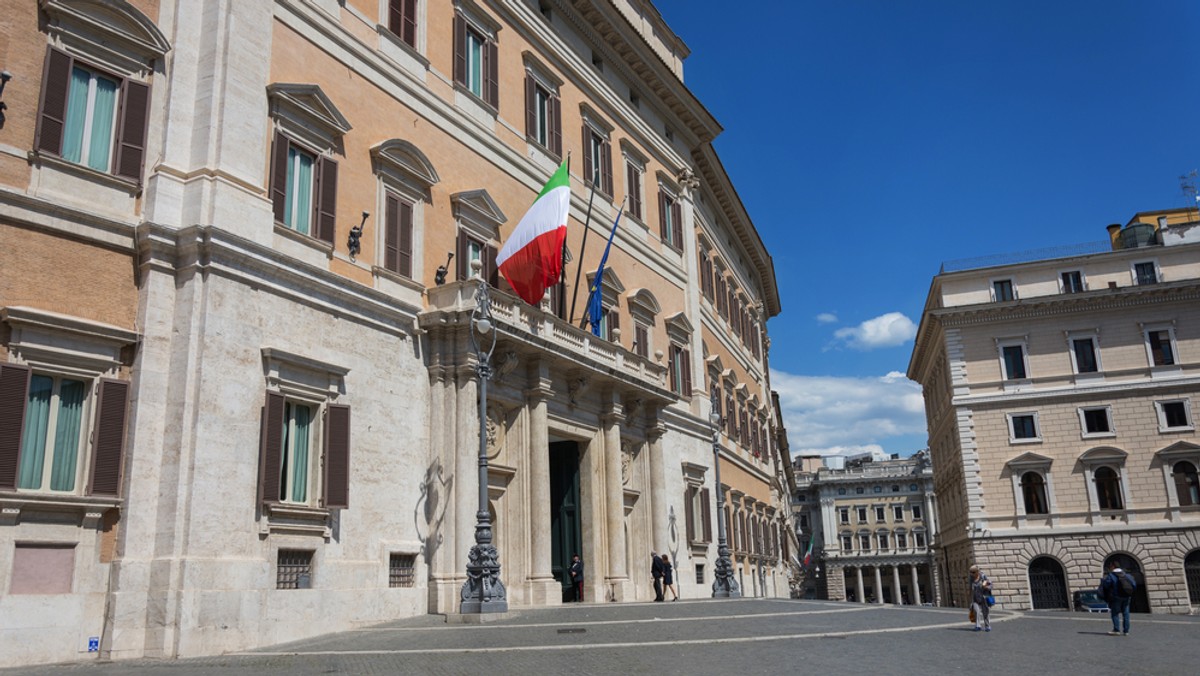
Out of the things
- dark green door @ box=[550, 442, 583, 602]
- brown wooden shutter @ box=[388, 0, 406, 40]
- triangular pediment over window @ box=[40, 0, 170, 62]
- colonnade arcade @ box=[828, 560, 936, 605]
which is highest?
brown wooden shutter @ box=[388, 0, 406, 40]

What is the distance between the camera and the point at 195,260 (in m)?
14.4

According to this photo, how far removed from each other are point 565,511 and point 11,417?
14.4 meters

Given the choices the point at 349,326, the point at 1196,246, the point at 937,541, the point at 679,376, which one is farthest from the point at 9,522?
the point at 937,541

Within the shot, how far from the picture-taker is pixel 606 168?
29391 mm

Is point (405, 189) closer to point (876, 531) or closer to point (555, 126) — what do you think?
point (555, 126)

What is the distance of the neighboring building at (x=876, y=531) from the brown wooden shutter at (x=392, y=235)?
92643 mm

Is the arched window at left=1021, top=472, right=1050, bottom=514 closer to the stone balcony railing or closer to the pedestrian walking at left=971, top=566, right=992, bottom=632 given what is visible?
the stone balcony railing

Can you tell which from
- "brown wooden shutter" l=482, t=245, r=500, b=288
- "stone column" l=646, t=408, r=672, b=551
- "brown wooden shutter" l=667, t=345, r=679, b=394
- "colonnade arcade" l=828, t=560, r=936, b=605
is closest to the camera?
"brown wooden shutter" l=482, t=245, r=500, b=288

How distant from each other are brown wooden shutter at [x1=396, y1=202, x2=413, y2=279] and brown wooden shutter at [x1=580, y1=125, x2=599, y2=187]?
8888mm

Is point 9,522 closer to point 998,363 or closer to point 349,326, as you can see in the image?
point 349,326

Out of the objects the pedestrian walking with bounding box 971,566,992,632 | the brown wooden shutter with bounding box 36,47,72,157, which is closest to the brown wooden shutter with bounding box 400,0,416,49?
the brown wooden shutter with bounding box 36,47,72,157

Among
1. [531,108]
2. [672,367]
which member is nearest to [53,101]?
[531,108]

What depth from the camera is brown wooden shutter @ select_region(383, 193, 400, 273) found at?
18.9 m

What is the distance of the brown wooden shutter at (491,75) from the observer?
23062 mm
